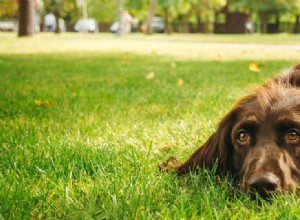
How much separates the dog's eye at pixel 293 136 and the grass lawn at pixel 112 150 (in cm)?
42

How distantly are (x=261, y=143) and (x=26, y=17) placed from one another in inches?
1065

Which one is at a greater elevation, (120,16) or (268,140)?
(120,16)

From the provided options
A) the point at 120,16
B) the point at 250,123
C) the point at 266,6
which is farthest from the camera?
the point at 266,6

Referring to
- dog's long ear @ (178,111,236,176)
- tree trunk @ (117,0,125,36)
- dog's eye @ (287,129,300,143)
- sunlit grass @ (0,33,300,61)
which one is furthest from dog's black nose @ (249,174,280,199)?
tree trunk @ (117,0,125,36)

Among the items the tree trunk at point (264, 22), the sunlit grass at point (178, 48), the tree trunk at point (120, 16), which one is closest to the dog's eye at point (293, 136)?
the sunlit grass at point (178, 48)

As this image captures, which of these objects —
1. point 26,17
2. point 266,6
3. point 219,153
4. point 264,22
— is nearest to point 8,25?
point 264,22

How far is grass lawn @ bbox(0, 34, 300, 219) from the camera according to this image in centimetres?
261

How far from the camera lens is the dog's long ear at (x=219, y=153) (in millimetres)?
3385

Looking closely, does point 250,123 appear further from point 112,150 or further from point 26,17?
point 26,17

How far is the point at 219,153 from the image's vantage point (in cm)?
340

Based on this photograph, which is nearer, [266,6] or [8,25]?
[266,6]

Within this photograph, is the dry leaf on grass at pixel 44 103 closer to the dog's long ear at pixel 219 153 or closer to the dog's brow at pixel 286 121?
the dog's long ear at pixel 219 153

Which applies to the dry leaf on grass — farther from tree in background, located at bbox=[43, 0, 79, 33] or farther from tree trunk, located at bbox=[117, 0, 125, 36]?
tree in background, located at bbox=[43, 0, 79, 33]

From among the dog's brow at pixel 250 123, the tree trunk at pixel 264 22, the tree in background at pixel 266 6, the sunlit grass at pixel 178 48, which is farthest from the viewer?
the tree trunk at pixel 264 22
